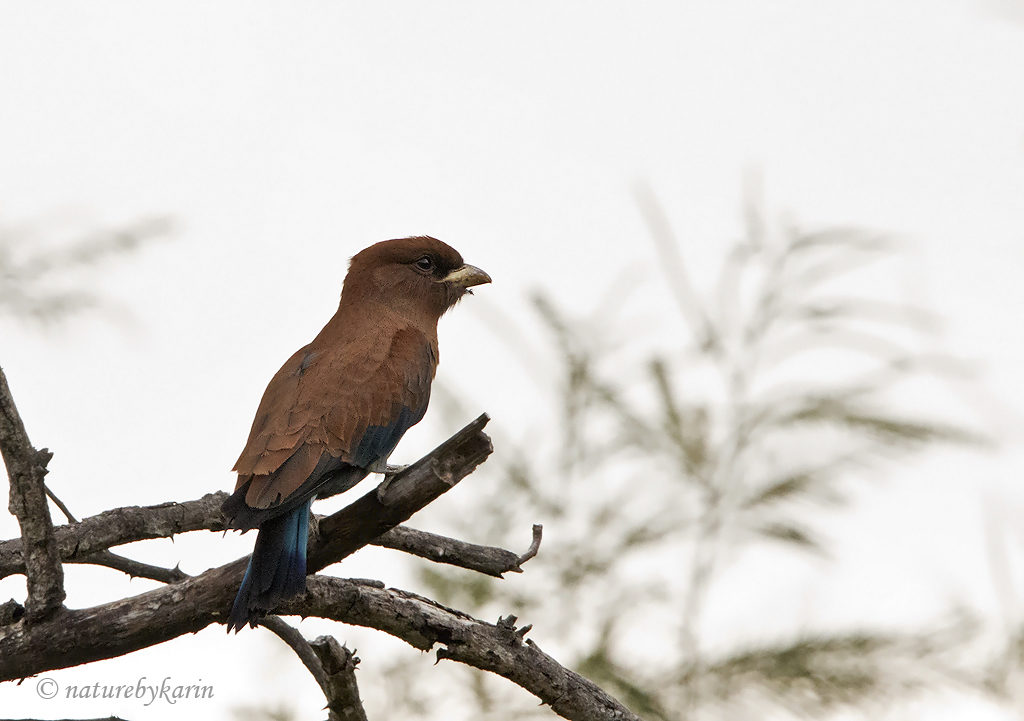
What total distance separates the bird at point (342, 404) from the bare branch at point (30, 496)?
1.98 ft

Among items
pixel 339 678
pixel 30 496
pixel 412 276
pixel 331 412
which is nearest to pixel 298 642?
pixel 339 678

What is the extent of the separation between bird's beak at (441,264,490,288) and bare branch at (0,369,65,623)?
3.52 meters

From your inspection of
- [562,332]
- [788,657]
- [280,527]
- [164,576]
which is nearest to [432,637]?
[280,527]

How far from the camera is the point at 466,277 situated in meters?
7.27

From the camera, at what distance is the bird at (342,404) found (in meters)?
4.43

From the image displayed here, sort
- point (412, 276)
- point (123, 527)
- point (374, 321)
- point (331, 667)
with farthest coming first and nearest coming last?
point (412, 276) < point (374, 321) < point (123, 527) < point (331, 667)

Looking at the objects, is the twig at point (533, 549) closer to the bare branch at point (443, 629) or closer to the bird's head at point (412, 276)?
the bare branch at point (443, 629)

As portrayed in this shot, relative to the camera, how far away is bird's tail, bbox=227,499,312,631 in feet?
13.9

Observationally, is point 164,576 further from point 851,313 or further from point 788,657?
point 851,313

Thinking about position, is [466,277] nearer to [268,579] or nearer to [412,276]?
[412,276]

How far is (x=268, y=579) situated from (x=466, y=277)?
3.27m

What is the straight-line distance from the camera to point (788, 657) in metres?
6.56

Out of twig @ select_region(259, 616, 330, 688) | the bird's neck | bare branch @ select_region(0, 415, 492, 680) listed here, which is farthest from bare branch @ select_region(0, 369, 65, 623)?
the bird's neck

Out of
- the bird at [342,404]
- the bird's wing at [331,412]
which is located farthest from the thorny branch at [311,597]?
the bird's wing at [331,412]
